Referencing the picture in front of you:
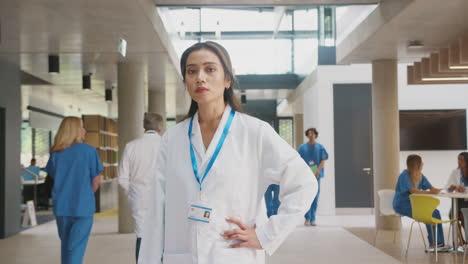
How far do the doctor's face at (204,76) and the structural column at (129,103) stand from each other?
10029mm

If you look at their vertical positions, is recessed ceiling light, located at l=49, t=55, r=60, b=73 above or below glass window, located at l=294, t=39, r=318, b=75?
below

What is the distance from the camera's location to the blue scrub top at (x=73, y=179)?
5652mm

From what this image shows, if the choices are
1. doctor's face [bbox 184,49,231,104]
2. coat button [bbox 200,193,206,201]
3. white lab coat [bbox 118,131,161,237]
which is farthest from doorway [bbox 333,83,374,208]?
coat button [bbox 200,193,206,201]

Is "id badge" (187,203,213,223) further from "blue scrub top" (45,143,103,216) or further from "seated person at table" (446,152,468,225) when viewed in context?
"seated person at table" (446,152,468,225)

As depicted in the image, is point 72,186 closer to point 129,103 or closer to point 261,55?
point 129,103

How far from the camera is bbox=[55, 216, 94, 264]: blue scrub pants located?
5.66m

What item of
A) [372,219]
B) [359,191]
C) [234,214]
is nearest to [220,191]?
[234,214]

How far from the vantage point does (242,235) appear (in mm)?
1989

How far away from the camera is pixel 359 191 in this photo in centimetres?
1520

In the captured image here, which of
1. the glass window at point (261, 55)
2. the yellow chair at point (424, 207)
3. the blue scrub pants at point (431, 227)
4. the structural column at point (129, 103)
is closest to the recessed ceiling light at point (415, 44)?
the blue scrub pants at point (431, 227)

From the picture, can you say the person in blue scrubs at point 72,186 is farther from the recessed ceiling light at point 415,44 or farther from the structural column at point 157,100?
the structural column at point 157,100

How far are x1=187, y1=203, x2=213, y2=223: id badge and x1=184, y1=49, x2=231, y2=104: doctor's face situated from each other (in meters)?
0.36

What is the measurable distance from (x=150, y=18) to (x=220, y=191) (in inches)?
259

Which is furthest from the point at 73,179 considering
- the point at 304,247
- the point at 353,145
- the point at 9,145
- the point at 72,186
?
the point at 353,145
